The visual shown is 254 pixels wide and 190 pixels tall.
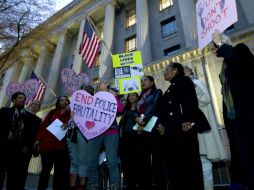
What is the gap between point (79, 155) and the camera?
3.94 m

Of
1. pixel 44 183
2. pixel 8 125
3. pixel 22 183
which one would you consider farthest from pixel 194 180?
pixel 8 125

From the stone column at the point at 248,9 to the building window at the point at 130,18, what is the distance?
410 inches

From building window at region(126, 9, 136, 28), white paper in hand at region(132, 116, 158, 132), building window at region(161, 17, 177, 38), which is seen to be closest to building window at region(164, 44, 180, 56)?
building window at region(161, 17, 177, 38)

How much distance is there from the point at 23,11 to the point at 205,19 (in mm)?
9407

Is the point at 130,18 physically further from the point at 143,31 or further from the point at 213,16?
the point at 213,16

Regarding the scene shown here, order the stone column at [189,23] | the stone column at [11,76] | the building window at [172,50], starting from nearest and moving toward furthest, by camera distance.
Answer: the stone column at [189,23] < the building window at [172,50] < the stone column at [11,76]

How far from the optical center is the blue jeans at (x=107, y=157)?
371 centimetres

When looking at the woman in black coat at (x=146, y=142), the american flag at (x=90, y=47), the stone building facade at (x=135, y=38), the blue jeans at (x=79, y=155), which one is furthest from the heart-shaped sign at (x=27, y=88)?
the woman in black coat at (x=146, y=142)

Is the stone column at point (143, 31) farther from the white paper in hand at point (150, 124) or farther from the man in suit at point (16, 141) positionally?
the white paper in hand at point (150, 124)

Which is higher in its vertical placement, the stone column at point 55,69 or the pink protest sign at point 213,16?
the stone column at point 55,69

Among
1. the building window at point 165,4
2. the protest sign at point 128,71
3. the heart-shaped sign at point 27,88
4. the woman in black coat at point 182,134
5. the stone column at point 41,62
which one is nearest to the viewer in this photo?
the woman in black coat at point 182,134

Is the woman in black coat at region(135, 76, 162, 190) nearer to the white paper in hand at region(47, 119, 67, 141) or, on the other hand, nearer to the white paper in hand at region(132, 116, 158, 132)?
the white paper in hand at region(132, 116, 158, 132)

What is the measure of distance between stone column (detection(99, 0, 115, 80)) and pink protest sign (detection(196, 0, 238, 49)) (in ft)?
43.5

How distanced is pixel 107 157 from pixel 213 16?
2.68 meters
